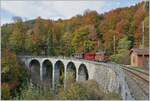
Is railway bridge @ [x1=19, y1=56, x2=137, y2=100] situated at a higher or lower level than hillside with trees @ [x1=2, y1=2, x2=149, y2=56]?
lower

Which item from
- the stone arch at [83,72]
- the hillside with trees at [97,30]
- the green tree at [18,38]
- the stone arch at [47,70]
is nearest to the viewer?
the hillside with trees at [97,30]

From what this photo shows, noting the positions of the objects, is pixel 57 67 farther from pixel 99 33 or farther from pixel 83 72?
pixel 99 33

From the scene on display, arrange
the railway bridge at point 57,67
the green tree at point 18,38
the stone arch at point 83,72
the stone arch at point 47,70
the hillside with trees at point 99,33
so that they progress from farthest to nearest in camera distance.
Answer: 1. the stone arch at point 47,70
2. the stone arch at point 83,72
3. the railway bridge at point 57,67
4. the green tree at point 18,38
5. the hillside with trees at point 99,33

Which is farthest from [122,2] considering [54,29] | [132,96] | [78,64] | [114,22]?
[78,64]

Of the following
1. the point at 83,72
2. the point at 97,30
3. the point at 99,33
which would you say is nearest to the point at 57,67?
the point at 83,72

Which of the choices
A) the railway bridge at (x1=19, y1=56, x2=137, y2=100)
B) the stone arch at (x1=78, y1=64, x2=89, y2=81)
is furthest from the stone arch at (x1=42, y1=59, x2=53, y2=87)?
the stone arch at (x1=78, y1=64, x2=89, y2=81)

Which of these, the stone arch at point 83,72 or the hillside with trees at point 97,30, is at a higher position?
the hillside with trees at point 97,30

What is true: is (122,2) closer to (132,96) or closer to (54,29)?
(132,96)

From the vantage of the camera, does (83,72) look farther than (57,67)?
No

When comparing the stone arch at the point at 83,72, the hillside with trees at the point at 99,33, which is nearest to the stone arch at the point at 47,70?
the stone arch at the point at 83,72

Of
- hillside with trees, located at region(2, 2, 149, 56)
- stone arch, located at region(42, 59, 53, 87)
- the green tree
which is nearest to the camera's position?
hillside with trees, located at region(2, 2, 149, 56)

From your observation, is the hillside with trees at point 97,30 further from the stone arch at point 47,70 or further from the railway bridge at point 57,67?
the stone arch at point 47,70

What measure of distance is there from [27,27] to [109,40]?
196 inches

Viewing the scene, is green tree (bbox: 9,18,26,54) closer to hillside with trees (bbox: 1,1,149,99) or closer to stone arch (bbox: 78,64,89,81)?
hillside with trees (bbox: 1,1,149,99)
